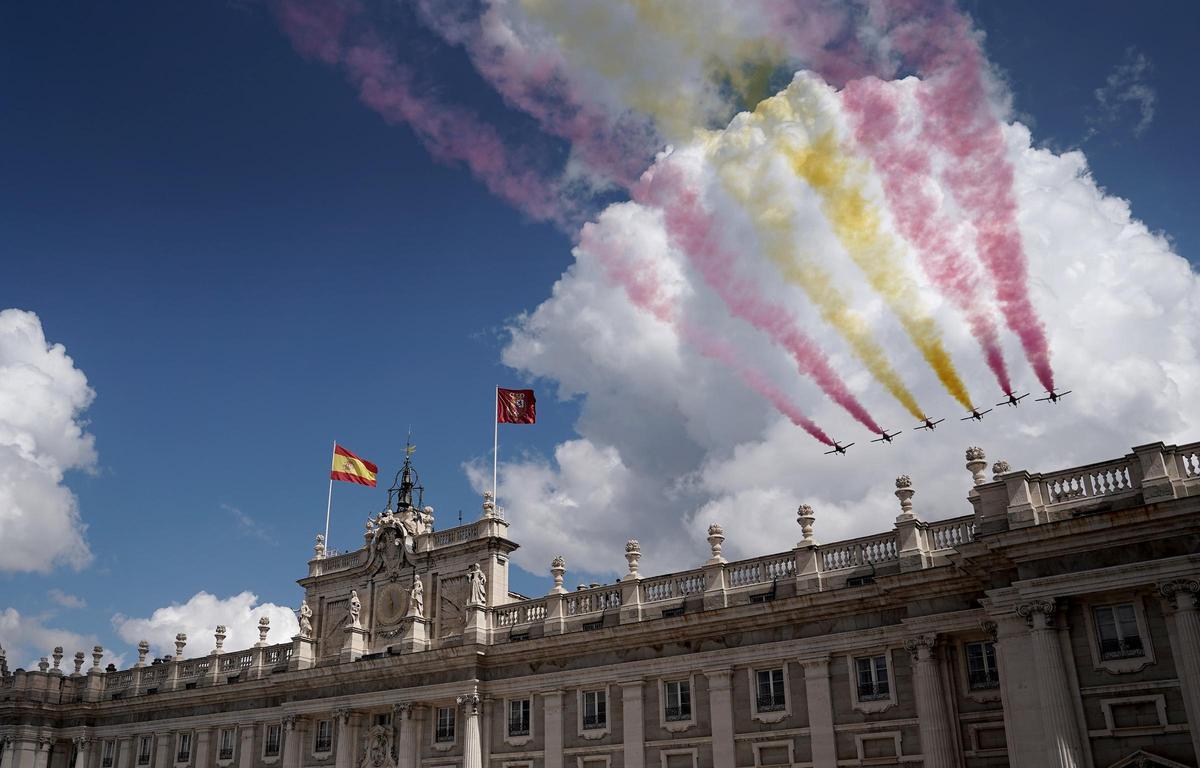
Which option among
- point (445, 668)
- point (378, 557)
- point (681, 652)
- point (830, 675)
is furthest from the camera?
point (378, 557)

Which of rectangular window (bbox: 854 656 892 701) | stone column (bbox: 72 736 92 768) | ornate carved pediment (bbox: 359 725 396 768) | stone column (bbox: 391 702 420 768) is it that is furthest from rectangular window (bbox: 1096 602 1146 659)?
stone column (bbox: 72 736 92 768)

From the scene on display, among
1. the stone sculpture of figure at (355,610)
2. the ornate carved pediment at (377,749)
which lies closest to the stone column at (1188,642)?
the ornate carved pediment at (377,749)

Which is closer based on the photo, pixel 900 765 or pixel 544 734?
pixel 900 765

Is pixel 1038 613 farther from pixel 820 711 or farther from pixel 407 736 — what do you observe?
pixel 407 736

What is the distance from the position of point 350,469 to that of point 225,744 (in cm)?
1589

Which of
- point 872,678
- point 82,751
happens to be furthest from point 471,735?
point 82,751

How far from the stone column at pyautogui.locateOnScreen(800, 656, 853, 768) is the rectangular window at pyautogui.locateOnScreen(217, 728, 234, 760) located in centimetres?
3326

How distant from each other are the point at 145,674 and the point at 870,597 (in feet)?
153

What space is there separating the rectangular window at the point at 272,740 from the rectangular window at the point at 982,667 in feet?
114

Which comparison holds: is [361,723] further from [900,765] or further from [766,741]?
[900,765]

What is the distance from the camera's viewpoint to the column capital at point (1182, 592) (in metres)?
28.1

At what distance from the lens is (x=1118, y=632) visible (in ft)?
97.0

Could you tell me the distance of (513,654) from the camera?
1783 inches

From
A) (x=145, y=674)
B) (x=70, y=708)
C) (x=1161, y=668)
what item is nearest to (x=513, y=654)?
(x=1161, y=668)
